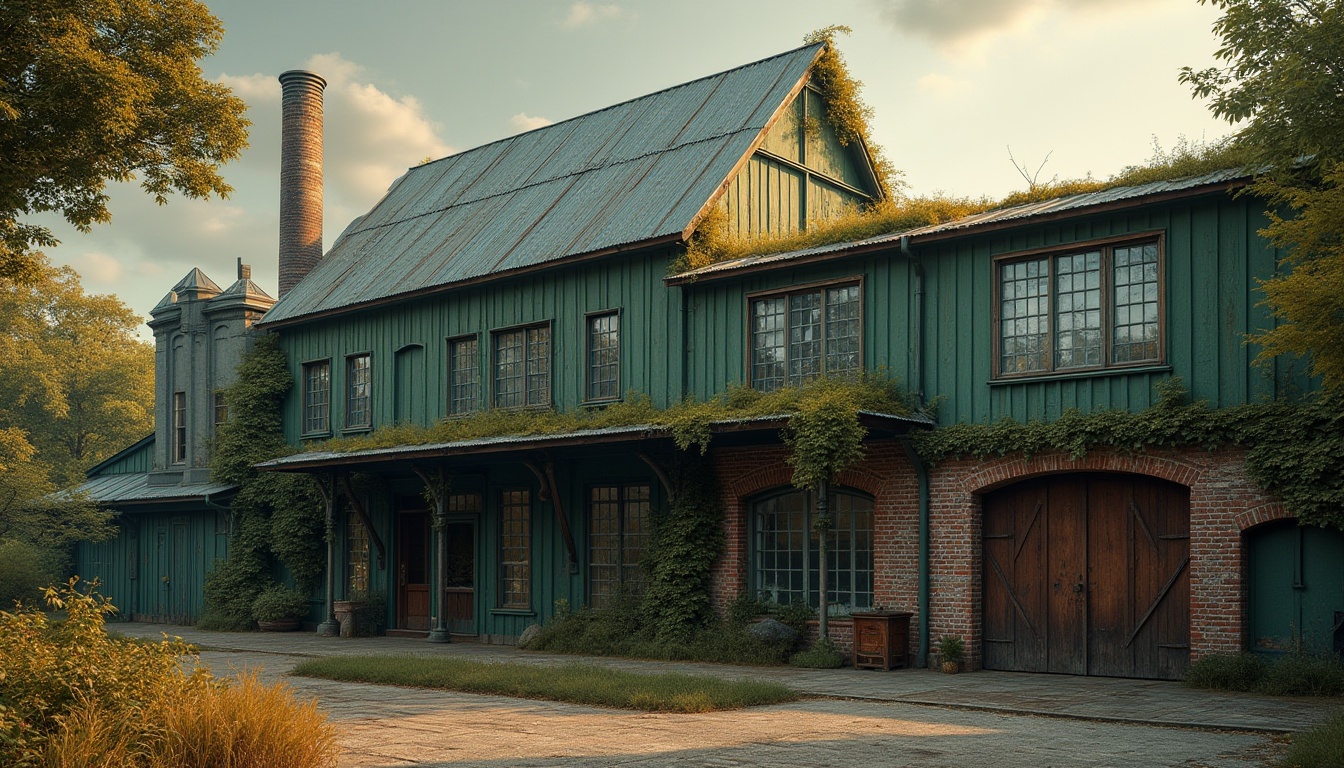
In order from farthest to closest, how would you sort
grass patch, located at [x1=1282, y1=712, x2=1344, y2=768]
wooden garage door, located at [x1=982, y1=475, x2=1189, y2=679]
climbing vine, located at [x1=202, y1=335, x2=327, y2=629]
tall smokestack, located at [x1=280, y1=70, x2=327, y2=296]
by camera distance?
1. tall smokestack, located at [x1=280, y1=70, x2=327, y2=296]
2. climbing vine, located at [x1=202, y1=335, x2=327, y2=629]
3. wooden garage door, located at [x1=982, y1=475, x2=1189, y2=679]
4. grass patch, located at [x1=1282, y1=712, x2=1344, y2=768]

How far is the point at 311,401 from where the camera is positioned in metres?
26.0

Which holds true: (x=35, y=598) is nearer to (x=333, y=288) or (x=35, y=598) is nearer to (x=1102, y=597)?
(x=333, y=288)

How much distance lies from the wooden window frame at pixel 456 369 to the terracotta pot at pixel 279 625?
5.60m

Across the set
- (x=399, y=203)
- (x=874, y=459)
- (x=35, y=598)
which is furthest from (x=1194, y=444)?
(x=35, y=598)

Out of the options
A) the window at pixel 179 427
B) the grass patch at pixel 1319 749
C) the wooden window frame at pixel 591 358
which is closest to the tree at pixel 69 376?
the window at pixel 179 427

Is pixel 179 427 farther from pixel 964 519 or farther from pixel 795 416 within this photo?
pixel 964 519

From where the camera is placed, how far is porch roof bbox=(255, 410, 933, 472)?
15.4 m

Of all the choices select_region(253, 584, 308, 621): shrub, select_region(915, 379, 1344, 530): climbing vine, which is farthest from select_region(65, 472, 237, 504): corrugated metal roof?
select_region(915, 379, 1344, 530): climbing vine

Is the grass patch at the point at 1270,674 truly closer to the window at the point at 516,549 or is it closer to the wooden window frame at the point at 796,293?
the wooden window frame at the point at 796,293

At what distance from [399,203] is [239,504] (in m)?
7.84

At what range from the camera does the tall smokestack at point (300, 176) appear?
2856 cm

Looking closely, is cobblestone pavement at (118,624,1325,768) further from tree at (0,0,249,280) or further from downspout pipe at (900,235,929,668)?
tree at (0,0,249,280)

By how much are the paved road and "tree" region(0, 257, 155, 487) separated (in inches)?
1480

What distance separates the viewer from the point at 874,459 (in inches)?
639
